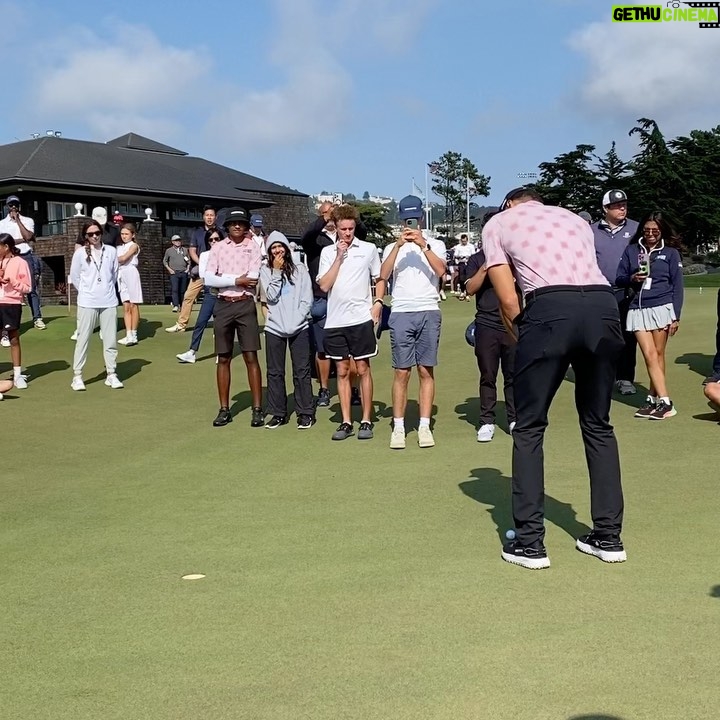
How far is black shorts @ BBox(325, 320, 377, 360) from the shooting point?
8773mm

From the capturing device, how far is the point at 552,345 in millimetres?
4777

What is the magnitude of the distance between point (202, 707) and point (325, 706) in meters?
0.43

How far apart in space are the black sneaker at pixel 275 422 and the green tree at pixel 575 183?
66.2 m

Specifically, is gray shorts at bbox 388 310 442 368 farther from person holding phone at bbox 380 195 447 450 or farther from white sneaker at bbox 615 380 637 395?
white sneaker at bbox 615 380 637 395

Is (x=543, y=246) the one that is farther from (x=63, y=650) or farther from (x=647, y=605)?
(x=63, y=650)

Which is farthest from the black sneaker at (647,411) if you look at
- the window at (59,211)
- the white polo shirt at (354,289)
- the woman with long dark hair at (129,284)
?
the window at (59,211)

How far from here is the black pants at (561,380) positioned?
4777 mm

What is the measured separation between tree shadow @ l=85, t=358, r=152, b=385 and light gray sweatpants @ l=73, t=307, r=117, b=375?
0.61 meters

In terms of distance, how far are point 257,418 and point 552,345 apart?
17.7 feet

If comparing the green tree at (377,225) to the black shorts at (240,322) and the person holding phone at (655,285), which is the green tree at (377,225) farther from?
the person holding phone at (655,285)

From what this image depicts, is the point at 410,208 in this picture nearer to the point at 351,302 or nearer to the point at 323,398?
the point at 351,302

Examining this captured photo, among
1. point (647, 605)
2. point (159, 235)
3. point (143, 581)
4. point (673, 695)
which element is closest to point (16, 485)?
point (143, 581)

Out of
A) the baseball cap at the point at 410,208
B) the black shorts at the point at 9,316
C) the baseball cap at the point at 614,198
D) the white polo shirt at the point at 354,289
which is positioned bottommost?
the black shorts at the point at 9,316

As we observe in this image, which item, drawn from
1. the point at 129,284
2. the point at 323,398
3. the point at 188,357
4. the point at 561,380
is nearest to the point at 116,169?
the point at 129,284
